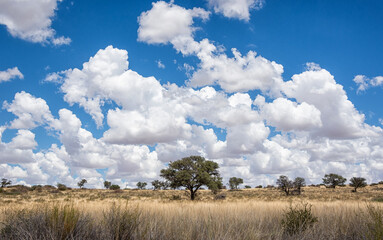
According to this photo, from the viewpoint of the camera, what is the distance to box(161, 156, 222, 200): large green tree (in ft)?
125

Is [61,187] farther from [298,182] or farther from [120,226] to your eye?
[120,226]

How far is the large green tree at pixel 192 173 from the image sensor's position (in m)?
38.0

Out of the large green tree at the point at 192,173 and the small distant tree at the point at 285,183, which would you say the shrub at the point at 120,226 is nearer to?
Result: the large green tree at the point at 192,173

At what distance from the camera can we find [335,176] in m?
98.8

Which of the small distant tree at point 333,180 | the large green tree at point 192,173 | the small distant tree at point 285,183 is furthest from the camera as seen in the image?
the small distant tree at point 333,180

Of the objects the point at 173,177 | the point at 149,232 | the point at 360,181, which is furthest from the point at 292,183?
the point at 149,232

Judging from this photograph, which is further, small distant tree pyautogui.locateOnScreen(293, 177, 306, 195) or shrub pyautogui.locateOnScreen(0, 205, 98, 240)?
small distant tree pyautogui.locateOnScreen(293, 177, 306, 195)

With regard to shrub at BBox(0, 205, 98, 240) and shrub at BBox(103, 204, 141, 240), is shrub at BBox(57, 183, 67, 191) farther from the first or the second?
shrub at BBox(103, 204, 141, 240)

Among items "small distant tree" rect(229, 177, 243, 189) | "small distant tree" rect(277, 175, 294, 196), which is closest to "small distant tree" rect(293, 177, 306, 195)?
"small distant tree" rect(277, 175, 294, 196)

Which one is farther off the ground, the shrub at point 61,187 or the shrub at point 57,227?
the shrub at point 57,227

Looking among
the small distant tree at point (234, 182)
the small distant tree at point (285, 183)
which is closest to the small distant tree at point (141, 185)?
the small distant tree at point (234, 182)

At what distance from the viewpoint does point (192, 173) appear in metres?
39.0

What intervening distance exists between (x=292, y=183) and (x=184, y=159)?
122 feet

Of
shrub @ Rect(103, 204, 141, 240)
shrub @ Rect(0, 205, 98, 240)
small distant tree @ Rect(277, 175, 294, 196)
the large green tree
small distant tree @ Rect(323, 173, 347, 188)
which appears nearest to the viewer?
shrub @ Rect(0, 205, 98, 240)
